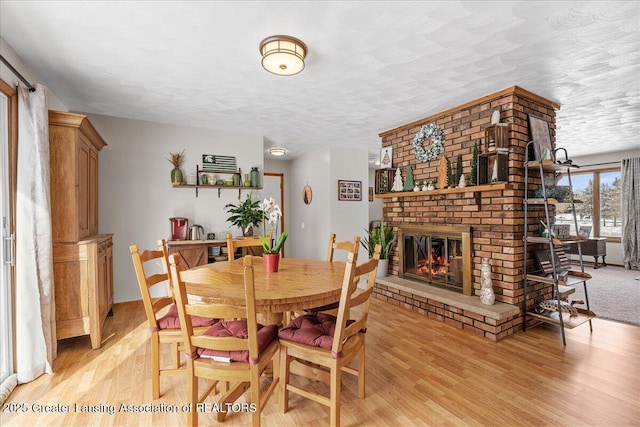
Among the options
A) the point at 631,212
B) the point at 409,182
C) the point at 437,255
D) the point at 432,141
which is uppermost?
the point at 432,141

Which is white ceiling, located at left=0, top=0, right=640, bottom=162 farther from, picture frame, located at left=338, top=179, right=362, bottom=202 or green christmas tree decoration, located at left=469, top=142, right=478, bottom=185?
picture frame, located at left=338, top=179, right=362, bottom=202

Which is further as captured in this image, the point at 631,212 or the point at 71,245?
the point at 631,212

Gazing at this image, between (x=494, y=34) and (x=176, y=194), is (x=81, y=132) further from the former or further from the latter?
(x=494, y=34)

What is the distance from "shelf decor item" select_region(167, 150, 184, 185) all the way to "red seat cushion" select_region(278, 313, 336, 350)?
3061 mm

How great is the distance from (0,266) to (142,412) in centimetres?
149

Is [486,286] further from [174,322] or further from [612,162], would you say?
[612,162]

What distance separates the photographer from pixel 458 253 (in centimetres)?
367

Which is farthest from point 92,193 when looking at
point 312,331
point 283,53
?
point 312,331

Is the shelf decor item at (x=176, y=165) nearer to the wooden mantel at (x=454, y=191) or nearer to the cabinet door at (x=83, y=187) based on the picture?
the cabinet door at (x=83, y=187)

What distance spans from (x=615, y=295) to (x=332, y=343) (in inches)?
195

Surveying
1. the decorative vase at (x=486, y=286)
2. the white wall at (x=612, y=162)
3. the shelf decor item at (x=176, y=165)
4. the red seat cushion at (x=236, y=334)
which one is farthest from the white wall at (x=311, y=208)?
the white wall at (x=612, y=162)

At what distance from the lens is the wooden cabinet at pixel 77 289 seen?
107 inches

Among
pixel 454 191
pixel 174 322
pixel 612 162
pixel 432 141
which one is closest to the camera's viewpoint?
pixel 174 322

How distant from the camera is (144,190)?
422 centimetres
